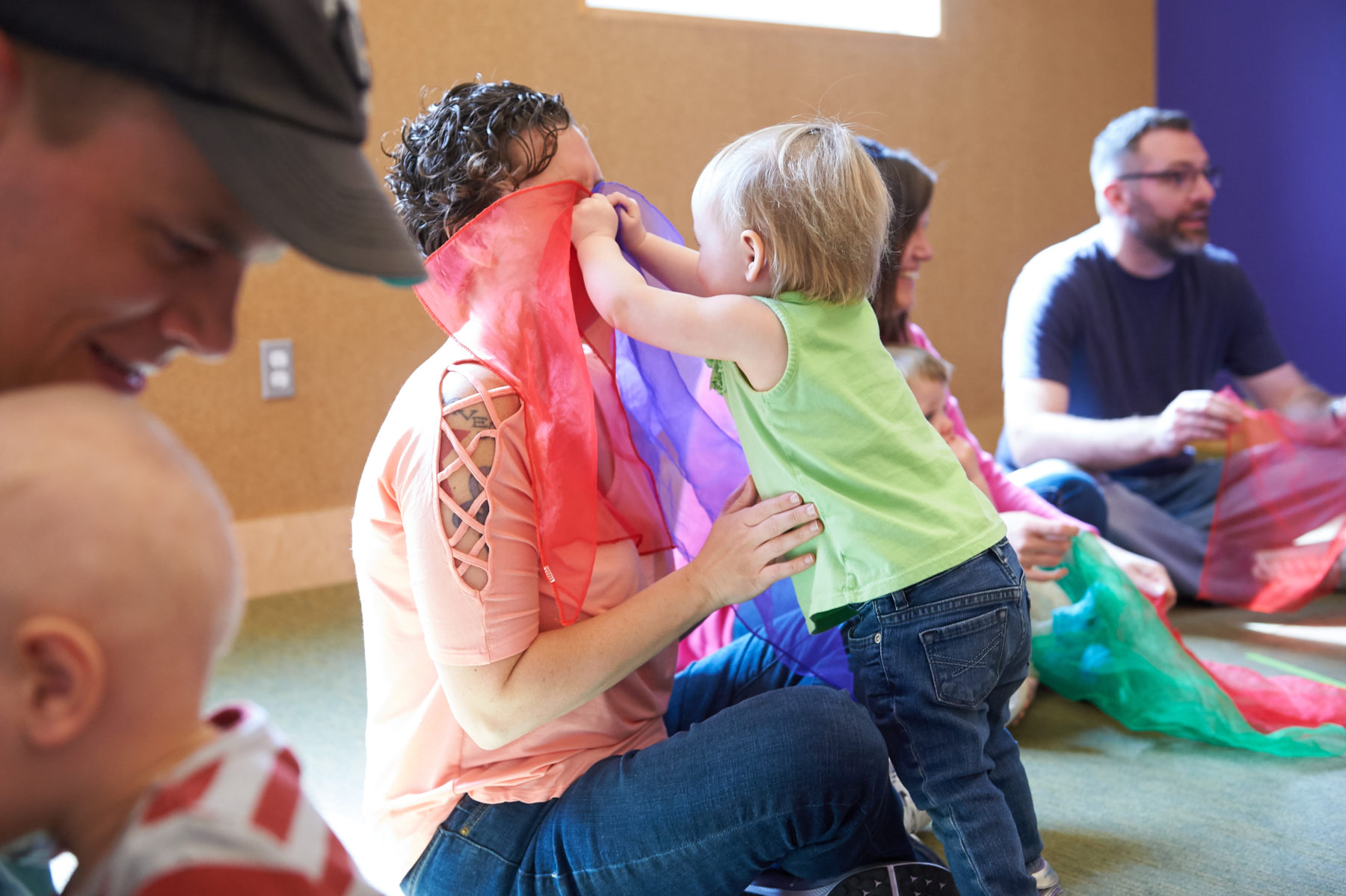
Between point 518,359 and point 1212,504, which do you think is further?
point 1212,504

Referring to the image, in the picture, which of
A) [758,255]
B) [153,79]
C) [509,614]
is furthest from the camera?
[758,255]

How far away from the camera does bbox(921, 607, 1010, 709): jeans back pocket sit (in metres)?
1.14

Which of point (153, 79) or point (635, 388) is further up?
point (153, 79)

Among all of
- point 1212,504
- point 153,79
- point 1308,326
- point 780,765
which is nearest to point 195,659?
point 153,79

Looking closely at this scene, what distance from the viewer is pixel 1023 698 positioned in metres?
1.91

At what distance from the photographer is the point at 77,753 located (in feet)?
1.39

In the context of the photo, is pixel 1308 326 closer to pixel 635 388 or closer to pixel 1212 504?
pixel 1212 504

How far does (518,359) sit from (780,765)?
486 mm

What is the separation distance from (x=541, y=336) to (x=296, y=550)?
234cm

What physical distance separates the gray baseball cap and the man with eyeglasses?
2.25m

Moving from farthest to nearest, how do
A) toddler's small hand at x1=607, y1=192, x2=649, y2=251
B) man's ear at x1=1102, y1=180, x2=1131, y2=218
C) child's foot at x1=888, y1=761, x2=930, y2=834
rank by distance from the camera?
man's ear at x1=1102, y1=180, x2=1131, y2=218, child's foot at x1=888, y1=761, x2=930, y2=834, toddler's small hand at x1=607, y1=192, x2=649, y2=251

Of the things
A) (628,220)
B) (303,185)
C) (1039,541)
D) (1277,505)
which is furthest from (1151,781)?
(303,185)

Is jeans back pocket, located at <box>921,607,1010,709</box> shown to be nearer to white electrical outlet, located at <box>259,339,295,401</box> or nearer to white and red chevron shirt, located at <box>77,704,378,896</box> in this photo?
white and red chevron shirt, located at <box>77,704,378,896</box>

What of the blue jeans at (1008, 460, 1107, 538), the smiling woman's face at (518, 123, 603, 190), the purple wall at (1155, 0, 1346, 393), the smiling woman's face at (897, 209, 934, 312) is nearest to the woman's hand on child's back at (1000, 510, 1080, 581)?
the smiling woman's face at (897, 209, 934, 312)
